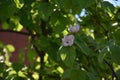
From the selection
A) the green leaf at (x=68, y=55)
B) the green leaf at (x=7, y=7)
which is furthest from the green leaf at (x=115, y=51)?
the green leaf at (x=7, y=7)

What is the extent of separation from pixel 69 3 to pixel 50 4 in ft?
0.45

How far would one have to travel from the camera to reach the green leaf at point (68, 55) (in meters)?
1.62

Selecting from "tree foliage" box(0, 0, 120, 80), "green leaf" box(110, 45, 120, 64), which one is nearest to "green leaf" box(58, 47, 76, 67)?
"tree foliage" box(0, 0, 120, 80)

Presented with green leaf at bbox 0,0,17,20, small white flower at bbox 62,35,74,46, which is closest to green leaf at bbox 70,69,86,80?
small white flower at bbox 62,35,74,46

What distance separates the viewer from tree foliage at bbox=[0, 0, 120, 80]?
1.68 metres

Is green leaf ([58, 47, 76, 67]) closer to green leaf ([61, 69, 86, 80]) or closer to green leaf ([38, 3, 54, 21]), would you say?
green leaf ([61, 69, 86, 80])

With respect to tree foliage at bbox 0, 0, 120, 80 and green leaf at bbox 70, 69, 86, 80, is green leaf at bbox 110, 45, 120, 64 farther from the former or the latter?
green leaf at bbox 70, 69, 86, 80

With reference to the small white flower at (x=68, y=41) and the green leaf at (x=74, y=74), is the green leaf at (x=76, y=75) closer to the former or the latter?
the green leaf at (x=74, y=74)

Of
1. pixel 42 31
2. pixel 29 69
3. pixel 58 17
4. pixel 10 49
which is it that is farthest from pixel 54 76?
pixel 10 49

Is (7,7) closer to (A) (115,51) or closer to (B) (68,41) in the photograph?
(B) (68,41)

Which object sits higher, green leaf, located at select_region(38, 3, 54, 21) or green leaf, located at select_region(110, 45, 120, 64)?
green leaf, located at select_region(38, 3, 54, 21)

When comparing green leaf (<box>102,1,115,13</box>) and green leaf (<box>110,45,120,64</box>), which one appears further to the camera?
green leaf (<box>102,1,115,13</box>)

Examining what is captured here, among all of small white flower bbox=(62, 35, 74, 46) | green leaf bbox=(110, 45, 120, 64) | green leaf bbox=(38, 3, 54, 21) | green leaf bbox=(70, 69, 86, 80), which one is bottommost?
green leaf bbox=(70, 69, 86, 80)

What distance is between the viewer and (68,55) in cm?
162
